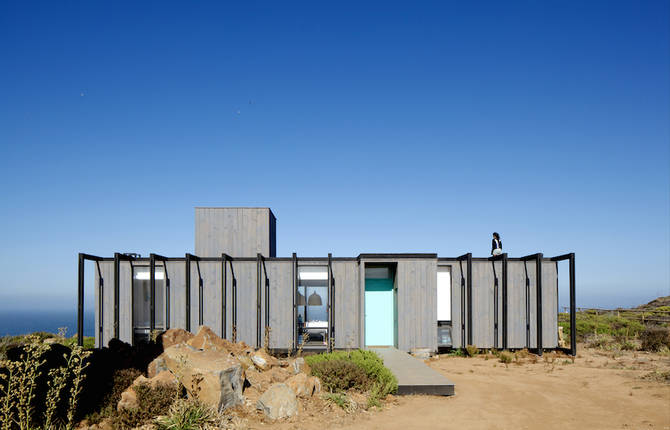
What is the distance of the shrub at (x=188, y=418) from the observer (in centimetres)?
623

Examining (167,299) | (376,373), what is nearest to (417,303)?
(376,373)

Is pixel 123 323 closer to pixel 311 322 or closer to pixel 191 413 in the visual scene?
pixel 311 322

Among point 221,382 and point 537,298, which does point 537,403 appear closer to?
point 221,382

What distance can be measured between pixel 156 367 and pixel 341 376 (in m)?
3.34

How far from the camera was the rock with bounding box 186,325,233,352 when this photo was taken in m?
9.26

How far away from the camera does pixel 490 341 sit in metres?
15.0

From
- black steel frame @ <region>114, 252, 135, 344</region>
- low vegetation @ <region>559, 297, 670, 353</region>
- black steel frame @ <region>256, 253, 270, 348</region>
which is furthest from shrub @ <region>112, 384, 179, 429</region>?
low vegetation @ <region>559, 297, 670, 353</region>

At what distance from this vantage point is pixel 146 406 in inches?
261

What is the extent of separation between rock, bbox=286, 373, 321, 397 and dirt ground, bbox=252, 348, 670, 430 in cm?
37

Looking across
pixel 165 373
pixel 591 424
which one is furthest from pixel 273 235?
pixel 591 424

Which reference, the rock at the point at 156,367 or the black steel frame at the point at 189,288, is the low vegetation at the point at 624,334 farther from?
the rock at the point at 156,367

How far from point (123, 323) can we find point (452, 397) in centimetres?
1032

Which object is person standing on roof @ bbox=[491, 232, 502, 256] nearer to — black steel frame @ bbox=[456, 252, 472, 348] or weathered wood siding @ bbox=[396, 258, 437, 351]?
black steel frame @ bbox=[456, 252, 472, 348]

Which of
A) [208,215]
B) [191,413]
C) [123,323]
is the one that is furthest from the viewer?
[208,215]
